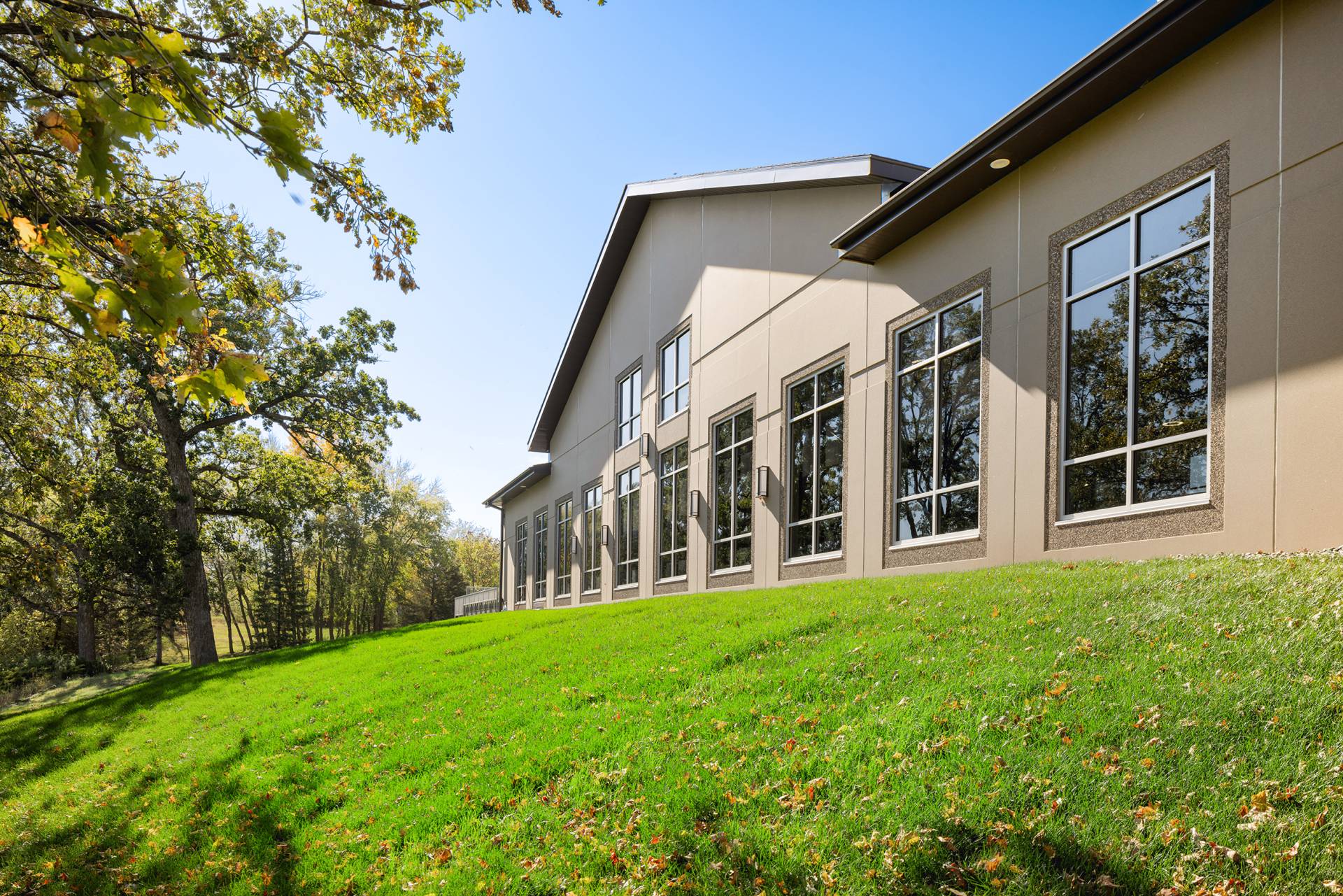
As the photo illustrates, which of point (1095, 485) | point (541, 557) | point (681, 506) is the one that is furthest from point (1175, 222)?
point (541, 557)

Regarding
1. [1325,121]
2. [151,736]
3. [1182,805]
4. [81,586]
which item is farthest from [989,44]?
[81,586]

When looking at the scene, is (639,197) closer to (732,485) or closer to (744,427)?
(744,427)

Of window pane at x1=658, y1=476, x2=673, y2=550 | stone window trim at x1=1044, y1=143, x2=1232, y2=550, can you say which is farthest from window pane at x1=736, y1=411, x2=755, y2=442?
stone window trim at x1=1044, y1=143, x2=1232, y2=550

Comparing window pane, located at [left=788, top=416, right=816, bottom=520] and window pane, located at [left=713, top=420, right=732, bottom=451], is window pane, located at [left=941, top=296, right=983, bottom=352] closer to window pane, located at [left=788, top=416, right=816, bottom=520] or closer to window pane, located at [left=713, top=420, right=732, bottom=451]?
window pane, located at [left=788, top=416, right=816, bottom=520]

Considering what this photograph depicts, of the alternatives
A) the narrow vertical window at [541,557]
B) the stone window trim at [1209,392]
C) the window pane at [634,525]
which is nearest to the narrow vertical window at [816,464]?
the stone window trim at [1209,392]

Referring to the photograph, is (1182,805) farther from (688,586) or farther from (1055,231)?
(688,586)

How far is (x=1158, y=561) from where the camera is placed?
851cm

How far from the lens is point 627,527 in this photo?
1005 inches

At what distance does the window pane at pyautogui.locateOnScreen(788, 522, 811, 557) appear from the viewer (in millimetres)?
15422

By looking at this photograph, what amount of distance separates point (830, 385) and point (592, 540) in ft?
51.5

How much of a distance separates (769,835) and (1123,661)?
3108mm

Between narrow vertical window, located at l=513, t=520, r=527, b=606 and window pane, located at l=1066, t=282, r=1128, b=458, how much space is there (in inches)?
1212

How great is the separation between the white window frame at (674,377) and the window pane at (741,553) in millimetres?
4416

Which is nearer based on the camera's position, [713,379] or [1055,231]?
[1055,231]
